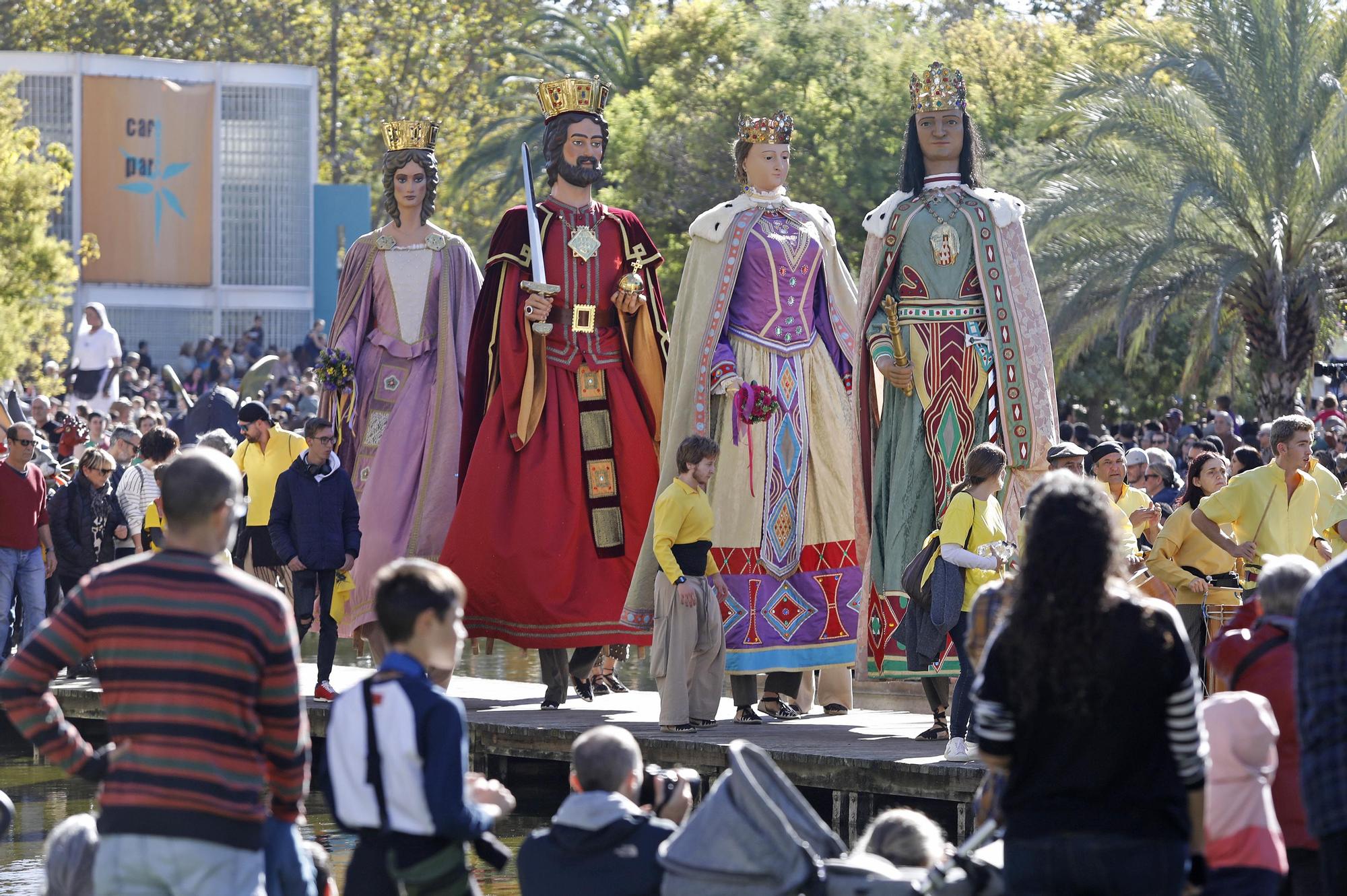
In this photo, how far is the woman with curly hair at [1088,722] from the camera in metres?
4.60

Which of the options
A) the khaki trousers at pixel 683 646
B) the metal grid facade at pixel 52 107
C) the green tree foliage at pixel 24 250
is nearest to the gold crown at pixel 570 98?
the khaki trousers at pixel 683 646

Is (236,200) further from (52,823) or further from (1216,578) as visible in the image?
(1216,578)

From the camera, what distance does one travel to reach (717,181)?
87.0 ft

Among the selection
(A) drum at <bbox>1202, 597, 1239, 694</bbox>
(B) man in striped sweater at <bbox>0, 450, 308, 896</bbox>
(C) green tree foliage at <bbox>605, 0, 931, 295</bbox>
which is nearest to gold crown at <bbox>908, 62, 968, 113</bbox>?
(A) drum at <bbox>1202, 597, 1239, 694</bbox>

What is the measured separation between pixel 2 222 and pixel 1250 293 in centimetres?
1115

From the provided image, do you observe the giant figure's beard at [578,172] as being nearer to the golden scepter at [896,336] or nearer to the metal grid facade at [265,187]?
the golden scepter at [896,336]

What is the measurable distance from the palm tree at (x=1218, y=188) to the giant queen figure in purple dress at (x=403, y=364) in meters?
7.82

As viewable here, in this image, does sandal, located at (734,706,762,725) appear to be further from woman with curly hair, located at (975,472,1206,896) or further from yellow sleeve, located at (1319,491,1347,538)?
woman with curly hair, located at (975,472,1206,896)

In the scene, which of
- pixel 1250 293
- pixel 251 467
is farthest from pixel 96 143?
pixel 251 467

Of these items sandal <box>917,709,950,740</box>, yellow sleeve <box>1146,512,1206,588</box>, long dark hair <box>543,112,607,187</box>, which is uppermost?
long dark hair <box>543,112,607,187</box>

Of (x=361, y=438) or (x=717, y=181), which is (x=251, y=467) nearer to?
(x=361, y=438)

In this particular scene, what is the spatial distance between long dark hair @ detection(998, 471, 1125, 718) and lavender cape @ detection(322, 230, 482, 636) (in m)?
6.76

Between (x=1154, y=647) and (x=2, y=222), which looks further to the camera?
(x=2, y=222)

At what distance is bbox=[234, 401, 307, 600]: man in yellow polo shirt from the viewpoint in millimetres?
12562
